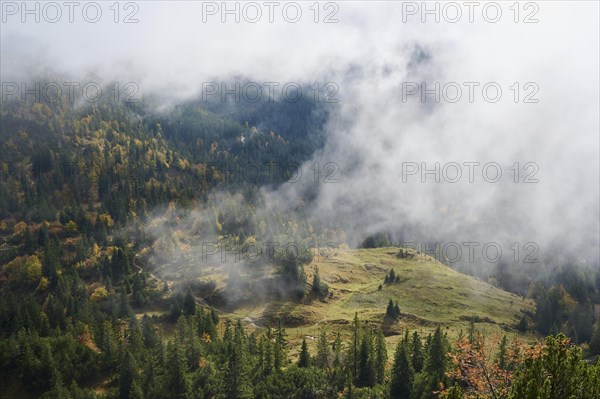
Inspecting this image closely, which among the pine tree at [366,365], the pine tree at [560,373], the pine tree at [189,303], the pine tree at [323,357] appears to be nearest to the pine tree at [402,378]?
the pine tree at [366,365]

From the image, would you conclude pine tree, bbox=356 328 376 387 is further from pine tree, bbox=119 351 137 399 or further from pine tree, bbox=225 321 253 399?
pine tree, bbox=119 351 137 399

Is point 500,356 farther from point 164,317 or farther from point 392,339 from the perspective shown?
point 164,317

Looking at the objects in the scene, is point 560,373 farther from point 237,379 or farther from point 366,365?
point 366,365

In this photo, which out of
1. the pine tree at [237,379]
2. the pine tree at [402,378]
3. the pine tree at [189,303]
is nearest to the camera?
the pine tree at [237,379]

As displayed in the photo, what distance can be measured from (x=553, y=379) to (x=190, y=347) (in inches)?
4202

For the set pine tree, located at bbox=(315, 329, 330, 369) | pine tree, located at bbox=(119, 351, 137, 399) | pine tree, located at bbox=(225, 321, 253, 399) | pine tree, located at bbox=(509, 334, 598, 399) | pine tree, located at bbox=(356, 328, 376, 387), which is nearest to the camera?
pine tree, located at bbox=(509, 334, 598, 399)

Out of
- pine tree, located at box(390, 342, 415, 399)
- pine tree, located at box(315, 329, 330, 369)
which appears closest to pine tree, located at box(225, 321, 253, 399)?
pine tree, located at box(315, 329, 330, 369)

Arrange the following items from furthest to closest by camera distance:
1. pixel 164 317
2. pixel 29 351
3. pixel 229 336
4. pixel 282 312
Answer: pixel 282 312 → pixel 164 317 → pixel 229 336 → pixel 29 351

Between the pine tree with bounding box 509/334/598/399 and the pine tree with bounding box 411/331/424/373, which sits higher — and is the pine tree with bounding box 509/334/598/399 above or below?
above

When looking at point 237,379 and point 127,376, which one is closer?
point 237,379

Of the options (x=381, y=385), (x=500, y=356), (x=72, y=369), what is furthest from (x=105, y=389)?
(x=500, y=356)

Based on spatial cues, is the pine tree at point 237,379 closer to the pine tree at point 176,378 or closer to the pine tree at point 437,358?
the pine tree at point 176,378

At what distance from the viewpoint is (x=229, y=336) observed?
5512 inches

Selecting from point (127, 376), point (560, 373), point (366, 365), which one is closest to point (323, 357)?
point (366, 365)
